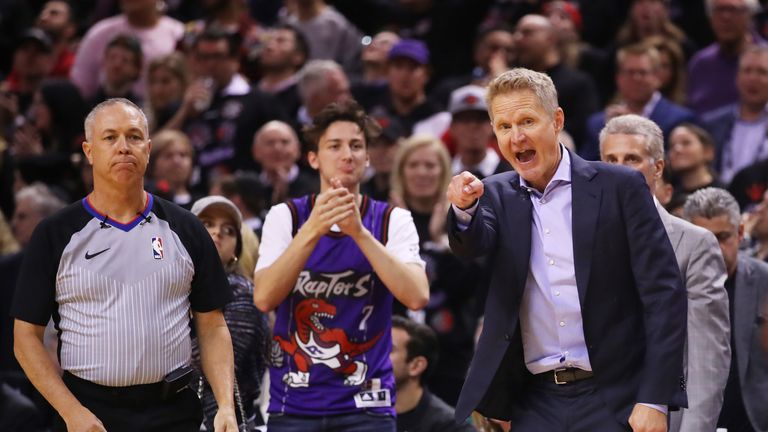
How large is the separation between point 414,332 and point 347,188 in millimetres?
1549

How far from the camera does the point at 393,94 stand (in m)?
9.98

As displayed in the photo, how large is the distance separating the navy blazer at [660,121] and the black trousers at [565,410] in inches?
177

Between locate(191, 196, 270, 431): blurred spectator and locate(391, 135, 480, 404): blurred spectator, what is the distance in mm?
1932

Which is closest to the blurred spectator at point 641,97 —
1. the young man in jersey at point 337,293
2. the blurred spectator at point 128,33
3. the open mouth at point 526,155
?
the young man in jersey at point 337,293


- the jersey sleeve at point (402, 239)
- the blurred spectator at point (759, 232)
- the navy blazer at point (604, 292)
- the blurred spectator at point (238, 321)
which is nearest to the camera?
the navy blazer at point (604, 292)

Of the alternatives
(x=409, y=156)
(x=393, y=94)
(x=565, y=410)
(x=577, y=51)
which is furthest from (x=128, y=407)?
(x=577, y=51)

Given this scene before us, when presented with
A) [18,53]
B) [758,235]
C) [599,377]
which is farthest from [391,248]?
[18,53]

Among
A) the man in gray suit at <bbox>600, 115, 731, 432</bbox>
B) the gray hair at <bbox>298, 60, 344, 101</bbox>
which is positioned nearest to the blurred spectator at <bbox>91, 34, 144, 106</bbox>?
the gray hair at <bbox>298, 60, 344, 101</bbox>

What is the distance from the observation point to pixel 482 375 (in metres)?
4.63

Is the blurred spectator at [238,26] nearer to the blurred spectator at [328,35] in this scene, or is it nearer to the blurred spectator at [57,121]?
the blurred spectator at [328,35]

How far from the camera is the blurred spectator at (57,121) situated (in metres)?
10.7

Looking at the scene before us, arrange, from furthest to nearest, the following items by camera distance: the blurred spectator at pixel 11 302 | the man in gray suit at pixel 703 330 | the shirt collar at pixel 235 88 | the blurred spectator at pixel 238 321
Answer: the shirt collar at pixel 235 88, the blurred spectator at pixel 11 302, the blurred spectator at pixel 238 321, the man in gray suit at pixel 703 330

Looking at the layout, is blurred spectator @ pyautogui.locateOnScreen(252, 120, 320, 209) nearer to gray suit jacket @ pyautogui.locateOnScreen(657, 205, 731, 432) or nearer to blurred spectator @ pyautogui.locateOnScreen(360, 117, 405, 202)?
blurred spectator @ pyautogui.locateOnScreen(360, 117, 405, 202)

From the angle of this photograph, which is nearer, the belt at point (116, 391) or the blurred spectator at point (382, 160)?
the belt at point (116, 391)
